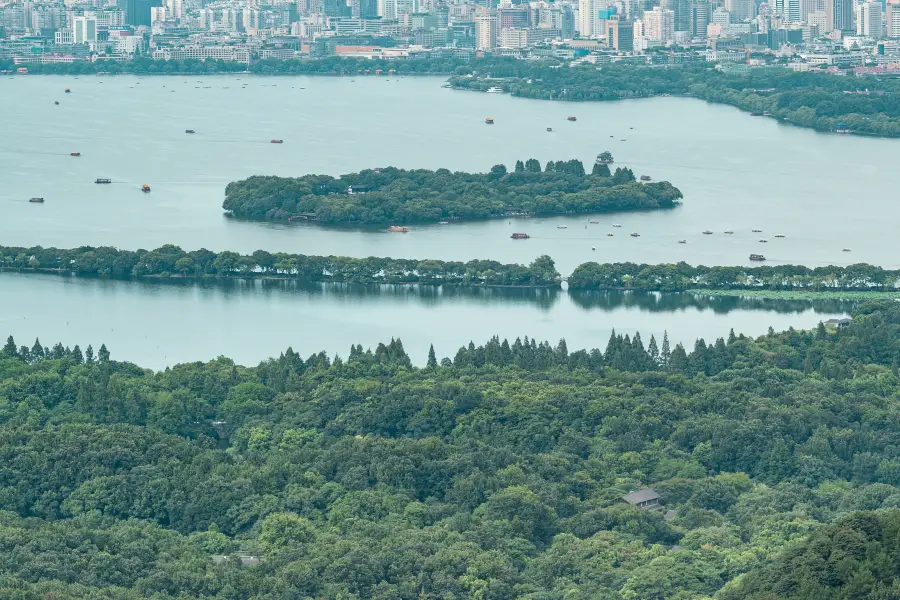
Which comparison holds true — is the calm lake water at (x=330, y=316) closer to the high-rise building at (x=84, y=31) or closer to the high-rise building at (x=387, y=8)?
the high-rise building at (x=84, y=31)

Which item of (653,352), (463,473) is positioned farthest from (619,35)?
(463,473)

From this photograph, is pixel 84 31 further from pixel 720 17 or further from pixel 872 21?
pixel 872 21

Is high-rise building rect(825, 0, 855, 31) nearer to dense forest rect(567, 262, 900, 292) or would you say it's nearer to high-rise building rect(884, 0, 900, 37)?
high-rise building rect(884, 0, 900, 37)

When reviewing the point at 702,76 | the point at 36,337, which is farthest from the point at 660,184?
the point at 702,76

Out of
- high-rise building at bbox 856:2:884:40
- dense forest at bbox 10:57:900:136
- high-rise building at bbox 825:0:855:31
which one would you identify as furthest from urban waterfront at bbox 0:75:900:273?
high-rise building at bbox 825:0:855:31

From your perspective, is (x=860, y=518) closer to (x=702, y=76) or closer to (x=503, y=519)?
(x=503, y=519)

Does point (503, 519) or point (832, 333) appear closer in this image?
point (503, 519)

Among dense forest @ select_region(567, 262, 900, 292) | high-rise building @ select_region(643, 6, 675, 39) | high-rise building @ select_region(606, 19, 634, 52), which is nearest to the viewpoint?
dense forest @ select_region(567, 262, 900, 292)

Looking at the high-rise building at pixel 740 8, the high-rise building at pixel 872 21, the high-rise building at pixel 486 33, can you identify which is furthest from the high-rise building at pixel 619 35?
the high-rise building at pixel 740 8
